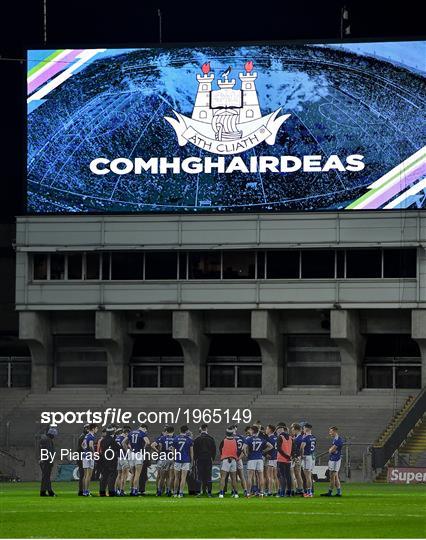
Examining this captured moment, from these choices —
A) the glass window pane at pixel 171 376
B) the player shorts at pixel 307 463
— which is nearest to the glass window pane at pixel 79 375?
the glass window pane at pixel 171 376

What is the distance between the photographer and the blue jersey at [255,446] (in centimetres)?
4808

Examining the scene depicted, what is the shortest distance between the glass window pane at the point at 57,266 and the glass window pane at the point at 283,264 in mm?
8780

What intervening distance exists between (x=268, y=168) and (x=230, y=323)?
24.4ft

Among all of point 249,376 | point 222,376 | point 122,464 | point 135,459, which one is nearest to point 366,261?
point 249,376

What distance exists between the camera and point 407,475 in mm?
60438

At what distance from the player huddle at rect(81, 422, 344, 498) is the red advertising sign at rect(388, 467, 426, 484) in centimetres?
1122

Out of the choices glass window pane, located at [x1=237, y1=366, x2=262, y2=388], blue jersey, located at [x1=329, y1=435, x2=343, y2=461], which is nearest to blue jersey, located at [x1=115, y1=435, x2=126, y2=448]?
blue jersey, located at [x1=329, y1=435, x2=343, y2=461]

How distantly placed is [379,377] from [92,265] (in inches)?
504

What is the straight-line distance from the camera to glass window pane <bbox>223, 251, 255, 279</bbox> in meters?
75.2

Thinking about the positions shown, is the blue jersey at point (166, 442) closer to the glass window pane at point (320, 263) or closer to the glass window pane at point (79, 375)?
the glass window pane at point (320, 263)

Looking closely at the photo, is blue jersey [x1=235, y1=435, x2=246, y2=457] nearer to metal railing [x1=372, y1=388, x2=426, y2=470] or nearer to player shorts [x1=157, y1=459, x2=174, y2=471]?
player shorts [x1=157, y1=459, x2=174, y2=471]

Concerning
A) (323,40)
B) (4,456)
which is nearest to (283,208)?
(323,40)

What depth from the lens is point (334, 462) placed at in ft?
154

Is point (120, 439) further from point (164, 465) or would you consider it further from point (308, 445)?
point (308, 445)
